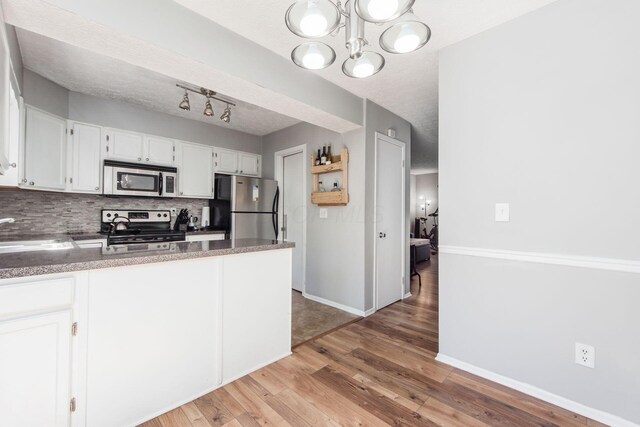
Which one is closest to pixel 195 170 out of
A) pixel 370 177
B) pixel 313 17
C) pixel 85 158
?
pixel 85 158

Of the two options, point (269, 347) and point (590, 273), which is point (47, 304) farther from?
point (590, 273)

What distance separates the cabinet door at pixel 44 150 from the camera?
2521 mm

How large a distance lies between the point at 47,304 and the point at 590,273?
2850mm

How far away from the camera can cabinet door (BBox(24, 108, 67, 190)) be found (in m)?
2.52

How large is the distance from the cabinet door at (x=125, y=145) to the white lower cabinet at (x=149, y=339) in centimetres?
243

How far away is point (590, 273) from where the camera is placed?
1597 millimetres

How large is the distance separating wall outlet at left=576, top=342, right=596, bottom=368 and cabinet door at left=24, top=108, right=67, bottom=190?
4.51 metres

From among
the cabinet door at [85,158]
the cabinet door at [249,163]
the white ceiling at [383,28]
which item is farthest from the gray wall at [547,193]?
the cabinet door at [85,158]

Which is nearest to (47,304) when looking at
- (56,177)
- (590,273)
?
(56,177)

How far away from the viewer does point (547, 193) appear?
173cm

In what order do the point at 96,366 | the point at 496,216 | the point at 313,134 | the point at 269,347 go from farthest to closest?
the point at 313,134 → the point at 269,347 → the point at 496,216 → the point at 96,366

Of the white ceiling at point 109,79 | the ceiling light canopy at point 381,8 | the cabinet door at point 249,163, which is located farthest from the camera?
the cabinet door at point 249,163

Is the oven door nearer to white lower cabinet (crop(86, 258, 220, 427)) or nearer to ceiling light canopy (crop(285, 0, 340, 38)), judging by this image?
white lower cabinet (crop(86, 258, 220, 427))

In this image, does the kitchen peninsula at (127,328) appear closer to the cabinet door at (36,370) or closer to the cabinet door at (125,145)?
the cabinet door at (36,370)
